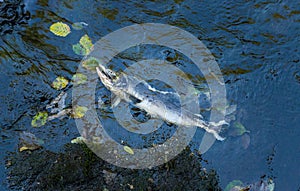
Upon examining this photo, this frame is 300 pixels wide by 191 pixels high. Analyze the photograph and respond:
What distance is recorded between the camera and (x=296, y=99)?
20.6 ft

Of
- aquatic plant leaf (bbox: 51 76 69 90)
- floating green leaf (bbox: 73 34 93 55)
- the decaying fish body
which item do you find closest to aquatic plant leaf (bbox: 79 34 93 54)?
floating green leaf (bbox: 73 34 93 55)

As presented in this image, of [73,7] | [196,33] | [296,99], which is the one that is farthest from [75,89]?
[296,99]

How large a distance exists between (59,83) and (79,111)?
0.65 metres

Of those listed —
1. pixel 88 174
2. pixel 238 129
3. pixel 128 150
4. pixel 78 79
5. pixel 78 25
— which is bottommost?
pixel 88 174

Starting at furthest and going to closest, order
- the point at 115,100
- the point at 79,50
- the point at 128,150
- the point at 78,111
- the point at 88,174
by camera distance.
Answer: the point at 79,50
the point at 115,100
the point at 78,111
the point at 128,150
the point at 88,174

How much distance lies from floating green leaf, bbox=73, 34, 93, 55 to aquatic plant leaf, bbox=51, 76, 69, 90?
0.57 metres

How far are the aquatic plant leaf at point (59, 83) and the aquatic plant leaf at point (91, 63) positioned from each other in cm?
42

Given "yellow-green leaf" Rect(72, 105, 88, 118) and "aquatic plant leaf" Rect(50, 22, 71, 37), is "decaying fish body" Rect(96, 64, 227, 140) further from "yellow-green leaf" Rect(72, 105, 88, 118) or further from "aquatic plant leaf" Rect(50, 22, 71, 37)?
"aquatic plant leaf" Rect(50, 22, 71, 37)

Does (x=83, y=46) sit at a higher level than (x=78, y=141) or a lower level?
higher

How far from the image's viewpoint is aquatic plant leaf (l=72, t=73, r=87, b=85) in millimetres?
6312

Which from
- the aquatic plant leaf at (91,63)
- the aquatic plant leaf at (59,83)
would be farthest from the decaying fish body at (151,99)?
the aquatic plant leaf at (59,83)

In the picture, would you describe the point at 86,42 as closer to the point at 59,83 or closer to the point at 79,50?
the point at 79,50

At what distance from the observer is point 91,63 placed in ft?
21.1

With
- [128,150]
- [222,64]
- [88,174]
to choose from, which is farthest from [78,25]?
[88,174]
